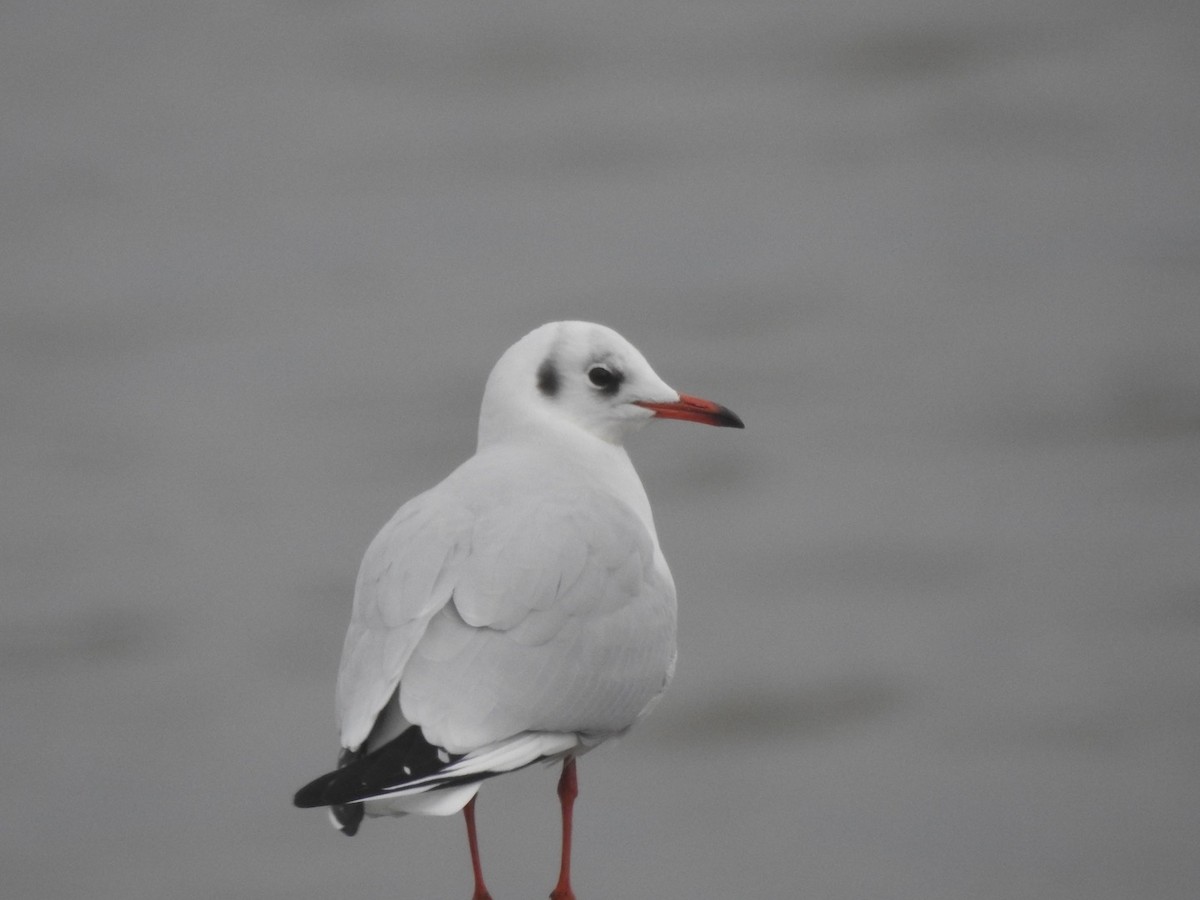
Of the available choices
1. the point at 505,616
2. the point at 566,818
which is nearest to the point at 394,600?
the point at 505,616

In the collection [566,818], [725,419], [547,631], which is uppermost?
[725,419]

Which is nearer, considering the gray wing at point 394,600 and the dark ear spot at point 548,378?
the gray wing at point 394,600

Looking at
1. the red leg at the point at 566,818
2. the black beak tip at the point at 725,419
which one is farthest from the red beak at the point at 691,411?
the red leg at the point at 566,818

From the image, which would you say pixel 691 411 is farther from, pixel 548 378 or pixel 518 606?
pixel 518 606

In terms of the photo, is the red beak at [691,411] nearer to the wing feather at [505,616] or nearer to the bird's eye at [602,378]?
the bird's eye at [602,378]

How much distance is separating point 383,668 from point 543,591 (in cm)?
38

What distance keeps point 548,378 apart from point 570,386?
5 centimetres

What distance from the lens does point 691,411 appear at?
4098 mm

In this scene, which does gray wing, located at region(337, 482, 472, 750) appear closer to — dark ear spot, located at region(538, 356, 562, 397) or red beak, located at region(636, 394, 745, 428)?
dark ear spot, located at region(538, 356, 562, 397)

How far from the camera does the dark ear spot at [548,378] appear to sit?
13.1ft

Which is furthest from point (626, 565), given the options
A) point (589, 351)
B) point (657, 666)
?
point (589, 351)

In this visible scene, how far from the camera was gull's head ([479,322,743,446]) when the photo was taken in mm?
3971

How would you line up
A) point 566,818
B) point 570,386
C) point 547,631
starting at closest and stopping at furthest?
point 547,631 → point 566,818 → point 570,386

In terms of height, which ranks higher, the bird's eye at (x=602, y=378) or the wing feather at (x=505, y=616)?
the bird's eye at (x=602, y=378)
